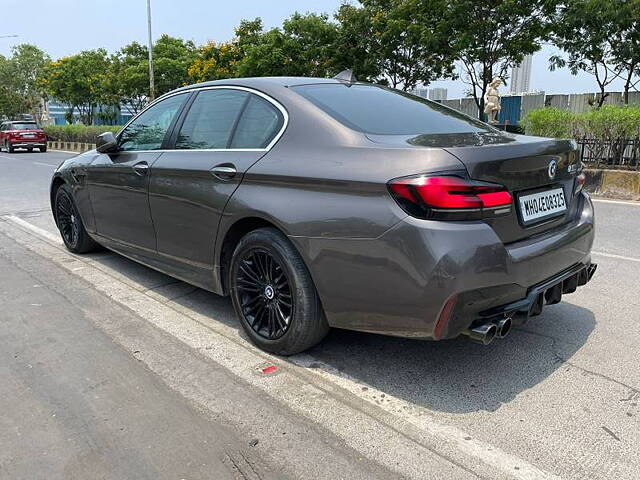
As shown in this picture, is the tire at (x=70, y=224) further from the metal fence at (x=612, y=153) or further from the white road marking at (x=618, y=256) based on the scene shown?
the metal fence at (x=612, y=153)

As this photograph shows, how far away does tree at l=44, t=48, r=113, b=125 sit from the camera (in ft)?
120

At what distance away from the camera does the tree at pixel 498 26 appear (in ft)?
49.5

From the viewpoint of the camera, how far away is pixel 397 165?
2566mm

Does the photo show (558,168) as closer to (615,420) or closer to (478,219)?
(478,219)

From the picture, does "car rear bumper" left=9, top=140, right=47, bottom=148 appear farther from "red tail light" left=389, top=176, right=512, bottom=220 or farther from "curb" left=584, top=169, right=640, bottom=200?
"red tail light" left=389, top=176, right=512, bottom=220

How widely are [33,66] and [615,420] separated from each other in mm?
55618

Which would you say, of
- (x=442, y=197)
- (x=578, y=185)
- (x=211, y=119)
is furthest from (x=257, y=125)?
(x=578, y=185)

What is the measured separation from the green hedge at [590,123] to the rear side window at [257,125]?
9230 millimetres

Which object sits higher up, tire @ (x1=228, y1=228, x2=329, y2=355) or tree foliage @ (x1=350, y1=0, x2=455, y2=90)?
tree foliage @ (x1=350, y1=0, x2=455, y2=90)

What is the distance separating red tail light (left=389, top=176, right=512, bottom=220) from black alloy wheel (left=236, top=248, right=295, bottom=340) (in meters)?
0.88

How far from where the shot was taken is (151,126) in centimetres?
434

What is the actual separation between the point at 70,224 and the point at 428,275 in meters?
4.45

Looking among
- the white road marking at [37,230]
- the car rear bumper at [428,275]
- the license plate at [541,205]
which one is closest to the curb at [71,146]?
the white road marking at [37,230]

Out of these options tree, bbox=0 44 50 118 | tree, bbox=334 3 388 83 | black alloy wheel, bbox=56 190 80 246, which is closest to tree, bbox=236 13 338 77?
tree, bbox=334 3 388 83
